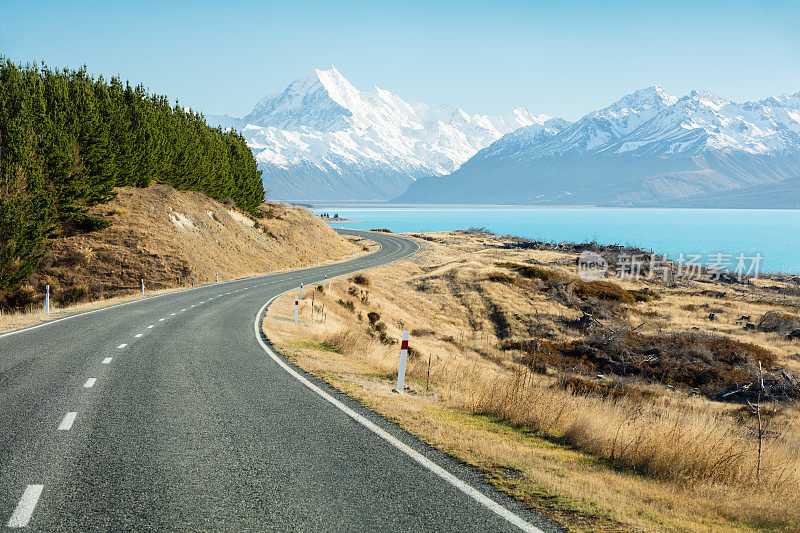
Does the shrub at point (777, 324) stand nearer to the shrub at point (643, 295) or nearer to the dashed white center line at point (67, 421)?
the shrub at point (643, 295)

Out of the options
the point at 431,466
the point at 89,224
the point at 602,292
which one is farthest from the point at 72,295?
the point at 602,292

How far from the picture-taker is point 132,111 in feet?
150

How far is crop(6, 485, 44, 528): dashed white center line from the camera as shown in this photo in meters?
4.56

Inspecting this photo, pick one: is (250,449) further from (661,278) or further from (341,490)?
(661,278)

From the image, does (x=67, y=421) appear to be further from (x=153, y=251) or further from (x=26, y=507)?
(x=153, y=251)

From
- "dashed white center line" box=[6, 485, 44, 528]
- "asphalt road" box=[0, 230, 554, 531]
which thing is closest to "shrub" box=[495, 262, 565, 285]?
"asphalt road" box=[0, 230, 554, 531]

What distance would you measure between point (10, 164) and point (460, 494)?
3217cm

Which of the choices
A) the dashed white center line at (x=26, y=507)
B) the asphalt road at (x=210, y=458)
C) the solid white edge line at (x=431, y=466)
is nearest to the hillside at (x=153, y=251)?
the asphalt road at (x=210, y=458)

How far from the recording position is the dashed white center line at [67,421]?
7.21m

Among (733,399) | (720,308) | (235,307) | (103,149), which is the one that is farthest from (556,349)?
(103,149)

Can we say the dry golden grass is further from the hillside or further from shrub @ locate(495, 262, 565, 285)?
shrub @ locate(495, 262, 565, 285)

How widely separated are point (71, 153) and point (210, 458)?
3517 centimetres

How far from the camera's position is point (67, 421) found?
7.52 metres

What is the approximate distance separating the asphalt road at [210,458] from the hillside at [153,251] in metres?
19.4
